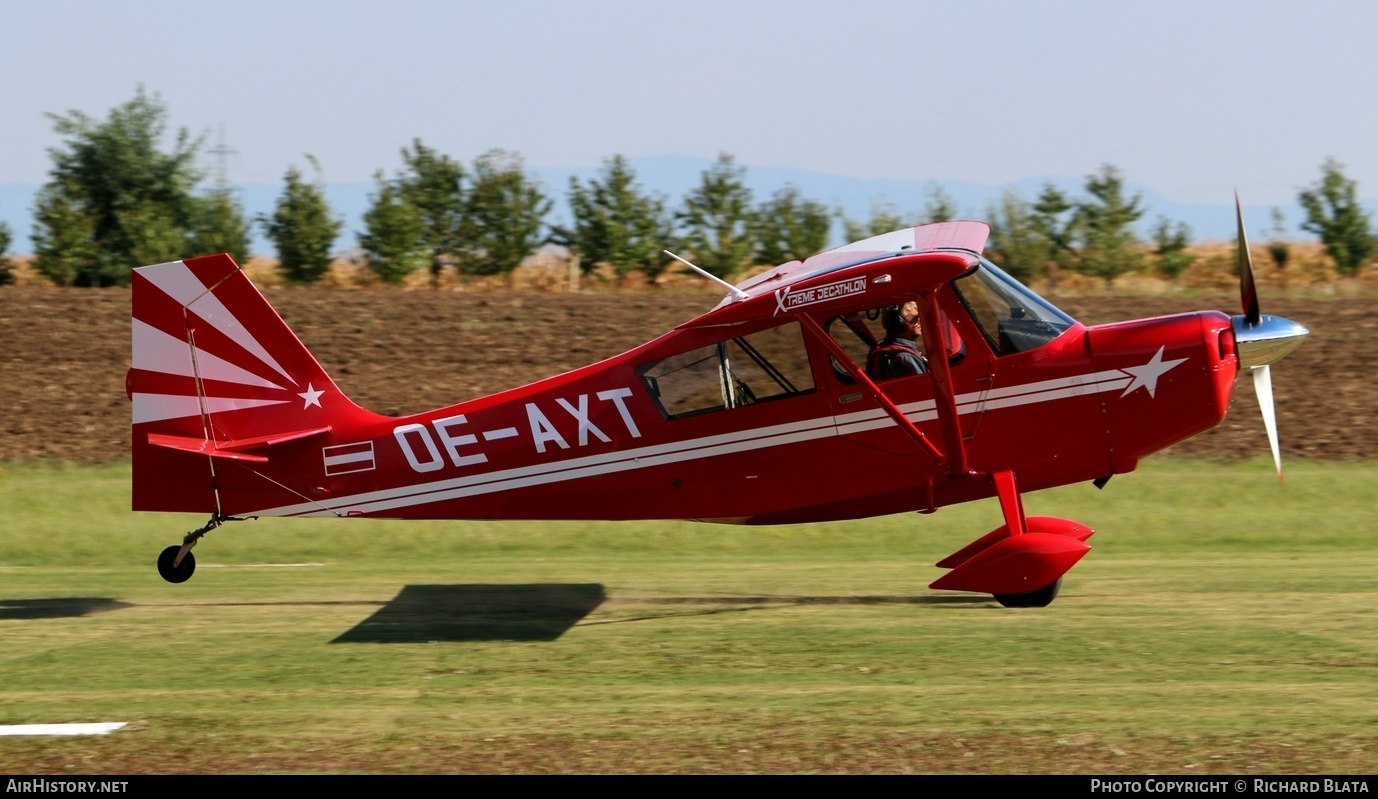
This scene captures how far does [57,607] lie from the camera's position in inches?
390

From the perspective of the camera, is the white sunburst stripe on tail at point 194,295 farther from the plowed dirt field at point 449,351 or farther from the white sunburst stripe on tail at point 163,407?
the plowed dirt field at point 449,351

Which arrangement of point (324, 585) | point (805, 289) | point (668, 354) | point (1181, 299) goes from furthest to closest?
point (1181, 299)
point (324, 585)
point (668, 354)
point (805, 289)

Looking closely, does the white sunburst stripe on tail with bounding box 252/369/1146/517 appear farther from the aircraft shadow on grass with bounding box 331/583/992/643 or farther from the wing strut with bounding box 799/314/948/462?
the aircraft shadow on grass with bounding box 331/583/992/643

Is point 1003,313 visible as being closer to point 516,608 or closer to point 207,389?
point 516,608

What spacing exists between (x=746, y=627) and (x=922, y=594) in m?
1.63

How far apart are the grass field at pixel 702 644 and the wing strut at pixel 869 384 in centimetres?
114

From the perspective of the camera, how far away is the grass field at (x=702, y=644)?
6.16m

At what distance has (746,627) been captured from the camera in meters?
8.80

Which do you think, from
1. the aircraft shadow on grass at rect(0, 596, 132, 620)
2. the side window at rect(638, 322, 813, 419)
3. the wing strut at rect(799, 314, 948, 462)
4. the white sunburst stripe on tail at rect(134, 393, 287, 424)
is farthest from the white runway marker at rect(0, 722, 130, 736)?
the wing strut at rect(799, 314, 948, 462)

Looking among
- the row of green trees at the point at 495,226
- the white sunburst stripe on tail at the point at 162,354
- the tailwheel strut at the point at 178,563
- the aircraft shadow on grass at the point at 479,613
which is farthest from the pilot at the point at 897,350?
the row of green trees at the point at 495,226

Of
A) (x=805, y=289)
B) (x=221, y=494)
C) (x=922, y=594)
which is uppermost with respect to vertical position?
(x=805, y=289)

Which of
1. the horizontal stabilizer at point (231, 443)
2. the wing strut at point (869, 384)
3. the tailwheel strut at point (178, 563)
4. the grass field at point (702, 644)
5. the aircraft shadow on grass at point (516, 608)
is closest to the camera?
the grass field at point (702, 644)

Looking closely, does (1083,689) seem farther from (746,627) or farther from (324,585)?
(324,585)

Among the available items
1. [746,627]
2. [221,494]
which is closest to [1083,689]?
[746,627]
